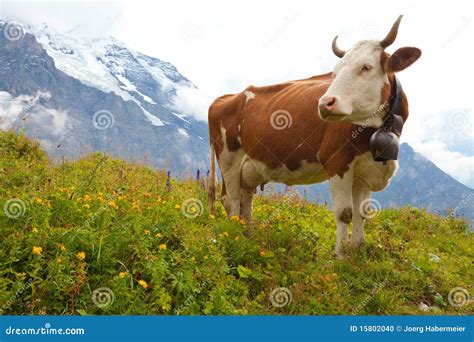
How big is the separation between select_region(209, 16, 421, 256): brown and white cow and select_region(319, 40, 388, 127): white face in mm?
11

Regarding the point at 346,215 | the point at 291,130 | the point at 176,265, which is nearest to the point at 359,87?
the point at 291,130

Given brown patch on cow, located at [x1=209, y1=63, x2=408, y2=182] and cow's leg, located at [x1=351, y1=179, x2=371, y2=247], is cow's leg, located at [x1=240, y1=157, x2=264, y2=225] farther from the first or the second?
cow's leg, located at [x1=351, y1=179, x2=371, y2=247]

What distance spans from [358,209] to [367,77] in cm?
182

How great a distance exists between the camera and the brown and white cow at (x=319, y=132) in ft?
18.3

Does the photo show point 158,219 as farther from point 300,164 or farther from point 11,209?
point 300,164

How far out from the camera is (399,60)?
5.66 metres

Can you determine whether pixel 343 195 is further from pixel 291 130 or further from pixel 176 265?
pixel 176 265

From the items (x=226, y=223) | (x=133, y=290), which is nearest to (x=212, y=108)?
(x=226, y=223)

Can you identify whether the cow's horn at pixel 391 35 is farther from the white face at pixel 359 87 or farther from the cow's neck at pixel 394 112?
the cow's neck at pixel 394 112

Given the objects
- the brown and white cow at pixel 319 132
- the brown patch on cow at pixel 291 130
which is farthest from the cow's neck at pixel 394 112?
the brown patch on cow at pixel 291 130

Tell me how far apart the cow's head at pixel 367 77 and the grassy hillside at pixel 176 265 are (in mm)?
1814

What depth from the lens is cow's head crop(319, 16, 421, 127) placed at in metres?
5.47

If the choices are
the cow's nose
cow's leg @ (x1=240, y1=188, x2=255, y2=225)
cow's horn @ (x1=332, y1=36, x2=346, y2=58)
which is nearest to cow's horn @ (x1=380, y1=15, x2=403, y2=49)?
cow's horn @ (x1=332, y1=36, x2=346, y2=58)

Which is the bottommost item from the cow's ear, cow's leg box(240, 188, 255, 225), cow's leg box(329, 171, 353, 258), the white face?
cow's leg box(329, 171, 353, 258)
